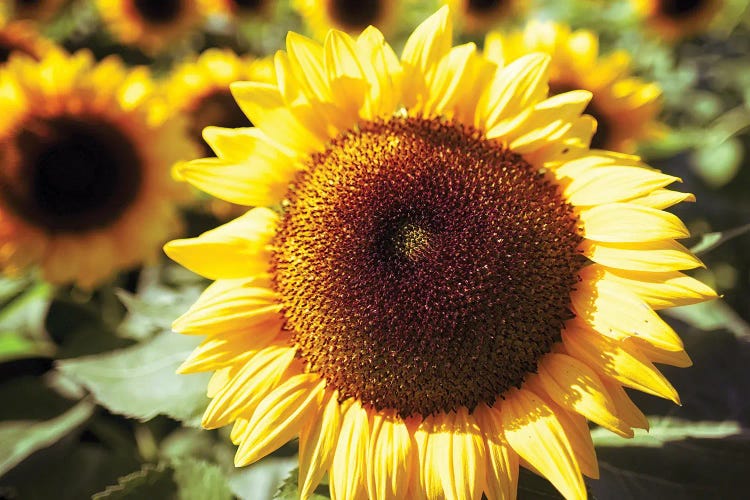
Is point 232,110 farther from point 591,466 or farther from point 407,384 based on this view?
point 591,466

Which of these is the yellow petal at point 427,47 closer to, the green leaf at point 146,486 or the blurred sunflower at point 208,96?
the green leaf at point 146,486

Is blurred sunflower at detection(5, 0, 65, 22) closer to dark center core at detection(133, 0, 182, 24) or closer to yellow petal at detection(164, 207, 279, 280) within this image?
dark center core at detection(133, 0, 182, 24)

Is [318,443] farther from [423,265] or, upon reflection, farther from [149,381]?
[149,381]

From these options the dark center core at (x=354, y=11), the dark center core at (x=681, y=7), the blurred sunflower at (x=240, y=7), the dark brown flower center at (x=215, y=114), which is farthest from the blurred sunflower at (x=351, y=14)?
the dark center core at (x=681, y=7)

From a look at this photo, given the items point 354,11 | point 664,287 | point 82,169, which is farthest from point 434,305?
point 354,11

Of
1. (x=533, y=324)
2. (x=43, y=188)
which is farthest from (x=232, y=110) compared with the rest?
(x=533, y=324)

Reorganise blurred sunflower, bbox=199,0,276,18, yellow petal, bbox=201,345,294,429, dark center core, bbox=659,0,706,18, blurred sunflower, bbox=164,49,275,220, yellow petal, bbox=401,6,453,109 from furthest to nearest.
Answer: blurred sunflower, bbox=199,0,276,18, dark center core, bbox=659,0,706,18, blurred sunflower, bbox=164,49,275,220, yellow petal, bbox=401,6,453,109, yellow petal, bbox=201,345,294,429

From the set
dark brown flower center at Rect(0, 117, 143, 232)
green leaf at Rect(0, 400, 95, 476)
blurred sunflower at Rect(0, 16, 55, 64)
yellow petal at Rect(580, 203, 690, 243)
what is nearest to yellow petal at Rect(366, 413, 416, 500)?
yellow petal at Rect(580, 203, 690, 243)
